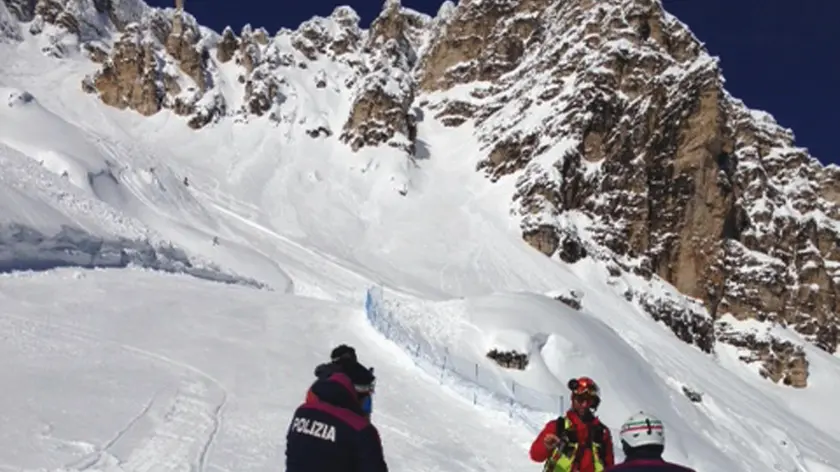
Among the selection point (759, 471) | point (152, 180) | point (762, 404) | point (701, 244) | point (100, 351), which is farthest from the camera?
point (701, 244)

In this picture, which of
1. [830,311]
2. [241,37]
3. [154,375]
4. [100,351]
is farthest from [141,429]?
[830,311]

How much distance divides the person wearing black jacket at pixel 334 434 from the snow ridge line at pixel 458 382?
10879 mm

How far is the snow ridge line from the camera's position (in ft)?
49.9

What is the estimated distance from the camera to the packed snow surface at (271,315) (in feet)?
35.0

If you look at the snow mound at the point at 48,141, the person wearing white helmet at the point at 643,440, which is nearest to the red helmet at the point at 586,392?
the person wearing white helmet at the point at 643,440

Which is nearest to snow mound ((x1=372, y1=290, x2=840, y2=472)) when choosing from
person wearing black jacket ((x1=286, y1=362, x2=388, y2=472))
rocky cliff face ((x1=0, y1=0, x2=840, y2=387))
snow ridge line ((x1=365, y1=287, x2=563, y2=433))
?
snow ridge line ((x1=365, y1=287, x2=563, y2=433))

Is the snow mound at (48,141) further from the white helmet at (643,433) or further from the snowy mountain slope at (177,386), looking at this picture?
the white helmet at (643,433)

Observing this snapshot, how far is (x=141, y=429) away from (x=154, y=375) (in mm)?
3280

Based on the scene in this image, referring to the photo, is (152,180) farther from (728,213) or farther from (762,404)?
(728,213)

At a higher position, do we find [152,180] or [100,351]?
[152,180]

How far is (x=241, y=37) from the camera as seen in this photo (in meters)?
103

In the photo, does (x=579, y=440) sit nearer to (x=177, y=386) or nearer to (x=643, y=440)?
(x=643, y=440)

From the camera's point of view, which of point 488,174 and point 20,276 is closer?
point 20,276

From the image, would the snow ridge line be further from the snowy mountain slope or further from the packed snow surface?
the snowy mountain slope
